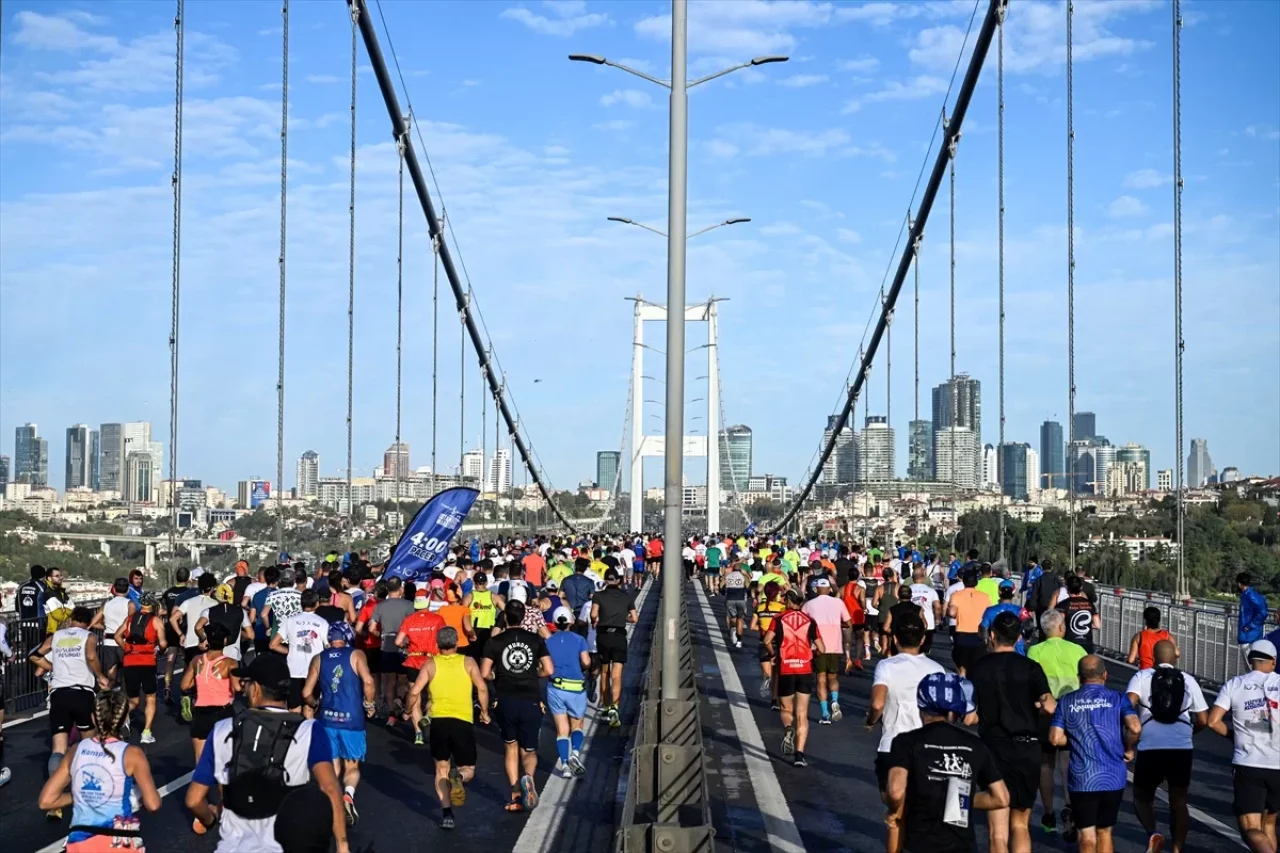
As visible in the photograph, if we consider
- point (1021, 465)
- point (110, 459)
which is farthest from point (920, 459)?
point (1021, 465)

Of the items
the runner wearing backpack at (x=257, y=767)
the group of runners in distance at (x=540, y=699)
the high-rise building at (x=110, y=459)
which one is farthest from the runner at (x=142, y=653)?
the high-rise building at (x=110, y=459)

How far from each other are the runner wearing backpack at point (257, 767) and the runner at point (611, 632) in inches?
360

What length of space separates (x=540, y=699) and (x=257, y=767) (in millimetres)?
5981

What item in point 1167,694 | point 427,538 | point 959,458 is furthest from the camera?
point 959,458

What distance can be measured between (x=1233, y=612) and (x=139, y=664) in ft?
42.7

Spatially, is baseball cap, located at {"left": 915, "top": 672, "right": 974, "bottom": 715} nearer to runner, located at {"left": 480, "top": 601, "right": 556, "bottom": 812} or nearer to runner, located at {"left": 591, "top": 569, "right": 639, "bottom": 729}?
runner, located at {"left": 480, "top": 601, "right": 556, "bottom": 812}

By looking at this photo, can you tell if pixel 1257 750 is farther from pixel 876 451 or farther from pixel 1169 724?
pixel 876 451

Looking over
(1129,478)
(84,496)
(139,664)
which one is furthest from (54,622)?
(1129,478)

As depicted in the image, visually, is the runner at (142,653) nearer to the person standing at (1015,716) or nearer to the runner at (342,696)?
the runner at (342,696)

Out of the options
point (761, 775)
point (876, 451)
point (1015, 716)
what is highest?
point (876, 451)

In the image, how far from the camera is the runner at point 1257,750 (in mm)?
8578

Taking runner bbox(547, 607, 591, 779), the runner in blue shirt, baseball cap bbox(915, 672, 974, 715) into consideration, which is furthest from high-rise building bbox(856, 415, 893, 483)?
baseball cap bbox(915, 672, 974, 715)

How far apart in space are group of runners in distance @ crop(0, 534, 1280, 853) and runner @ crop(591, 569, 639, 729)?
3 cm

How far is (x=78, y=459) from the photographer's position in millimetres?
104188
